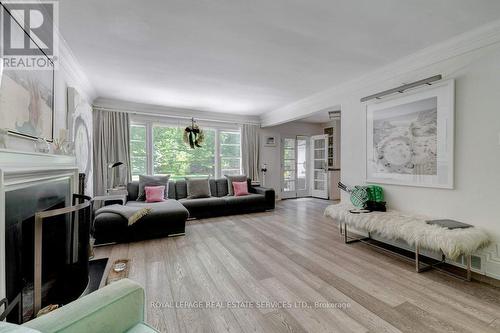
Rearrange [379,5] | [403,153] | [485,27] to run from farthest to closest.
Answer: [403,153]
[485,27]
[379,5]

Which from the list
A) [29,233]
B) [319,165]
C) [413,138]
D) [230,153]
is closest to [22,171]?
[29,233]

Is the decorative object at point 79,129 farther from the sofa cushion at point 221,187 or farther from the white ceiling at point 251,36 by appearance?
the sofa cushion at point 221,187

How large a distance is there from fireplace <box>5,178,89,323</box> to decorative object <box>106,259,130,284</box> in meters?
0.36

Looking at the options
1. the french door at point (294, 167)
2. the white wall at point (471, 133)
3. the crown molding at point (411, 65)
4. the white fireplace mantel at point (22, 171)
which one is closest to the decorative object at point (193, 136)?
the crown molding at point (411, 65)

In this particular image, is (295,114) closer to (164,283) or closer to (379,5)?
(379,5)

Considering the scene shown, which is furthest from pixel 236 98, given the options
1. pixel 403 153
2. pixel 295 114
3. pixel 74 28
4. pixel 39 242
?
pixel 39 242

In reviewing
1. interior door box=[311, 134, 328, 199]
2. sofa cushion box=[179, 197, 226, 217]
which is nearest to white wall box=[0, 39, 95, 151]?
sofa cushion box=[179, 197, 226, 217]

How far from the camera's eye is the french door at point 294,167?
691 centimetres

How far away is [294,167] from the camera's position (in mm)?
7102

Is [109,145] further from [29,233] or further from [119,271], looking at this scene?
[29,233]

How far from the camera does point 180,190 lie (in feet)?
16.4

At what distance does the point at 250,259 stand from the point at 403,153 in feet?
7.76

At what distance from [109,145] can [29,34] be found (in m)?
3.12

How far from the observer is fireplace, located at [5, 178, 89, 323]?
1239 millimetres
